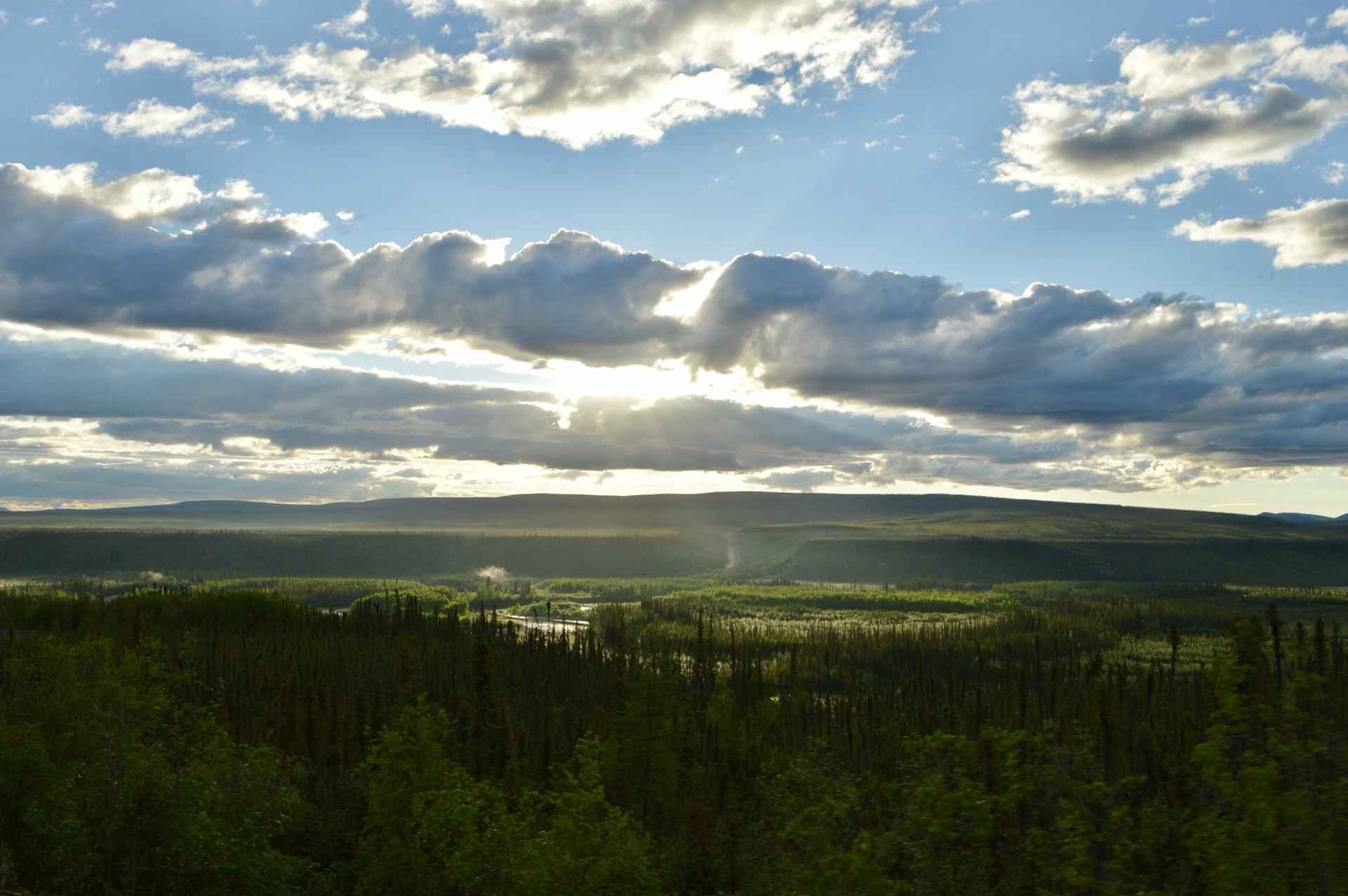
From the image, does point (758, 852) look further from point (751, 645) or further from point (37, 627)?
point (37, 627)

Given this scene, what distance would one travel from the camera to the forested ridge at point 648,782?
19.2 metres

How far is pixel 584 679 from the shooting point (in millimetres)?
135375

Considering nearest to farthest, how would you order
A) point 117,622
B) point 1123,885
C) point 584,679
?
point 1123,885
point 584,679
point 117,622

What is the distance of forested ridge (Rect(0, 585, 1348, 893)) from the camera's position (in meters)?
19.2

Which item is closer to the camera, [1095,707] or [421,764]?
[421,764]

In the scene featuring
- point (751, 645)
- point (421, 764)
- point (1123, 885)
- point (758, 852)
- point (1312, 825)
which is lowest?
point (751, 645)

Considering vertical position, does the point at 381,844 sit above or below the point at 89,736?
below

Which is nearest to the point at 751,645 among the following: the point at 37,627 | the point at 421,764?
the point at 37,627

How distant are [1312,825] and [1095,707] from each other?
290 ft

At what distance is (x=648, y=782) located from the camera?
64.6m

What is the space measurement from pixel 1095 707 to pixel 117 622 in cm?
15924

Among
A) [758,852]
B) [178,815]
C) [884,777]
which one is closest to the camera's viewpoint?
[758,852]

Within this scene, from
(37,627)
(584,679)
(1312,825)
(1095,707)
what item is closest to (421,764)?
(1312,825)

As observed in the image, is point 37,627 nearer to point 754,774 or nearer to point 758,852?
point 754,774
